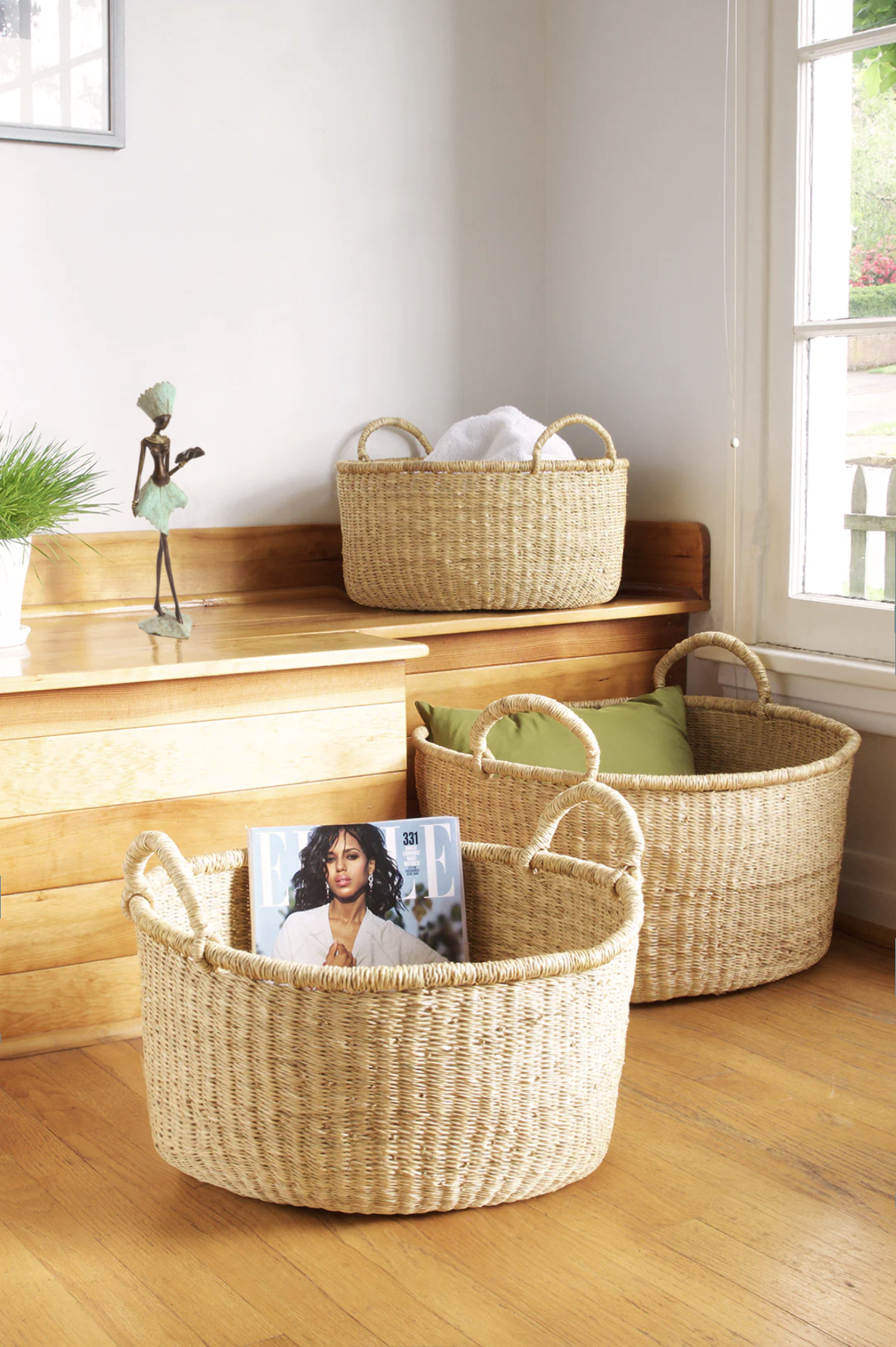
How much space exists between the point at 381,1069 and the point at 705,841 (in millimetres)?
673

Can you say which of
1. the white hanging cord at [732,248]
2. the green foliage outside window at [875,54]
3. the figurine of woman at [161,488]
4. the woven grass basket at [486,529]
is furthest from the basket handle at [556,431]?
the green foliage outside window at [875,54]

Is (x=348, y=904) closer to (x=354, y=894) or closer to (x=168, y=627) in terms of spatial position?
(x=354, y=894)

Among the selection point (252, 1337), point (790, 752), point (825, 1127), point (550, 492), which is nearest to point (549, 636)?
point (550, 492)

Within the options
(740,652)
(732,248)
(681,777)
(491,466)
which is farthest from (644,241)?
(681,777)

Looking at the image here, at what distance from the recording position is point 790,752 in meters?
2.07

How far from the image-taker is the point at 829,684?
2086 mm

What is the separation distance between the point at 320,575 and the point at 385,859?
0.96 metres

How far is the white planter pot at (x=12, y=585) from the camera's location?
171 centimetres

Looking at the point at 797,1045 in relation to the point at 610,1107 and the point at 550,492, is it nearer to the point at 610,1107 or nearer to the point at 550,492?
the point at 610,1107

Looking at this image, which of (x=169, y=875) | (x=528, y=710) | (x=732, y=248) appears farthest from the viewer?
(x=732, y=248)

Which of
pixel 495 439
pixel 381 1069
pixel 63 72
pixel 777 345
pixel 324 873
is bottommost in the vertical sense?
pixel 381 1069

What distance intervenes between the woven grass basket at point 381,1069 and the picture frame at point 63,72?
48.7 inches

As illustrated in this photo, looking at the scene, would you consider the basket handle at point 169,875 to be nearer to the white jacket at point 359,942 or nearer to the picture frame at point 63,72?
the white jacket at point 359,942

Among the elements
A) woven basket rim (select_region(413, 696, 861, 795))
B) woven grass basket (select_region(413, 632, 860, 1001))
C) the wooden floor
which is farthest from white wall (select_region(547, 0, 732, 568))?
the wooden floor
